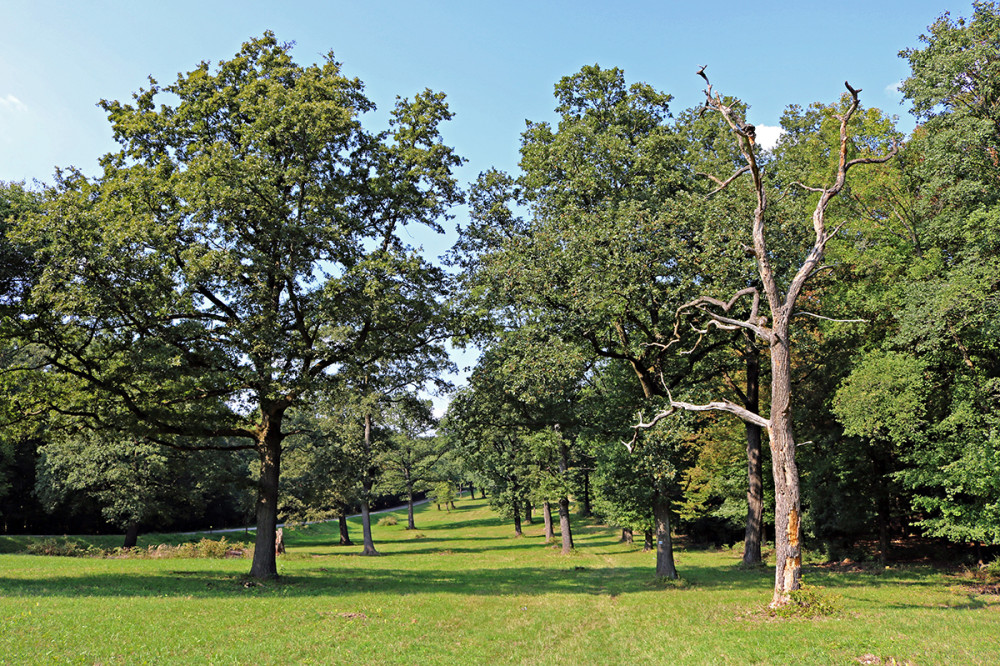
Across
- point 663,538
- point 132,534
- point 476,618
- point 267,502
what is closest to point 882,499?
point 663,538

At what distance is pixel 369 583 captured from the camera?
2269 cm

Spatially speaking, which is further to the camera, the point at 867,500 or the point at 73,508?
the point at 73,508

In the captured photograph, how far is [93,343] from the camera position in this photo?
20.5 metres

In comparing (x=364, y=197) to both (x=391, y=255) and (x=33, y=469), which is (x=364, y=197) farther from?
(x=33, y=469)

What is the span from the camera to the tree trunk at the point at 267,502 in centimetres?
2097

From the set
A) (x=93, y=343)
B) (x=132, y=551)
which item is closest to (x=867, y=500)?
(x=93, y=343)

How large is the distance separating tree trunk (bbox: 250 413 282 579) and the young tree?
7 cm

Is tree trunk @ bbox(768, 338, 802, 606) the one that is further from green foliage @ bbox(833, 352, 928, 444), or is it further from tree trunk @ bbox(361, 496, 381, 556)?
tree trunk @ bbox(361, 496, 381, 556)

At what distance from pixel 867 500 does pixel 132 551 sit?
4006 cm

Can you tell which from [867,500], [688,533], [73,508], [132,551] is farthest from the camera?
[73,508]

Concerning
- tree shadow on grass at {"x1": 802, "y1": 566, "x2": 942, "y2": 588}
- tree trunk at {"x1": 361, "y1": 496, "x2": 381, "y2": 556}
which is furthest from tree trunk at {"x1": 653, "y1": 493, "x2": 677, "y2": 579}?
tree trunk at {"x1": 361, "y1": 496, "x2": 381, "y2": 556}

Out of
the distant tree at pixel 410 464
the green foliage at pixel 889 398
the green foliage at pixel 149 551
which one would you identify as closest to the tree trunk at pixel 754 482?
the green foliage at pixel 889 398

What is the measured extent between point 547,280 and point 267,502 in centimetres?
1294

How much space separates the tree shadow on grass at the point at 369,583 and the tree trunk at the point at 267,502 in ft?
2.00
